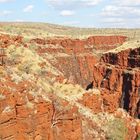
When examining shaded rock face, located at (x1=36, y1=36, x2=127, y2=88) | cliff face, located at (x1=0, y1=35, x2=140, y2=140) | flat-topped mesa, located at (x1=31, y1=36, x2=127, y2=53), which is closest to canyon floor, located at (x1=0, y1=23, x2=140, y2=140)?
cliff face, located at (x1=0, y1=35, x2=140, y2=140)

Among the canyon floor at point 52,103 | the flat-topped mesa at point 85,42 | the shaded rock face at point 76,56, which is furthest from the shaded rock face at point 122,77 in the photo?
the flat-topped mesa at point 85,42

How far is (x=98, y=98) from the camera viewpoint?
3334 centimetres

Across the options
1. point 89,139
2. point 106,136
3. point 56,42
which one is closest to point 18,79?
point 89,139

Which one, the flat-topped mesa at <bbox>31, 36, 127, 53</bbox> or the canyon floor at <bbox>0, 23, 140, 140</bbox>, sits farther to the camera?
the flat-topped mesa at <bbox>31, 36, 127, 53</bbox>

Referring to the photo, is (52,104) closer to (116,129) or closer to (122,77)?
(116,129)

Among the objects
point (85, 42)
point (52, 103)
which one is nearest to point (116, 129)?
point (52, 103)

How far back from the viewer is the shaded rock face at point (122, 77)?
6047 centimetres

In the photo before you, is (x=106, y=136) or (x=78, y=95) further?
(x=78, y=95)

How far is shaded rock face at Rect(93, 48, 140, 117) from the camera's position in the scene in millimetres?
60469

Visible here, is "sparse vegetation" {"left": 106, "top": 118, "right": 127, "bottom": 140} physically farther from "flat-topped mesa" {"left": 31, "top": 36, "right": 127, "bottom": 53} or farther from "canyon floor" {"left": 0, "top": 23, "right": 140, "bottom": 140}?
"flat-topped mesa" {"left": 31, "top": 36, "right": 127, "bottom": 53}

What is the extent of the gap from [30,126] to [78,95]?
1363 cm

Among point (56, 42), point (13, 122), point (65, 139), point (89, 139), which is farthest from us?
point (56, 42)

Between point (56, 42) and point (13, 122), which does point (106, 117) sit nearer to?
point (13, 122)

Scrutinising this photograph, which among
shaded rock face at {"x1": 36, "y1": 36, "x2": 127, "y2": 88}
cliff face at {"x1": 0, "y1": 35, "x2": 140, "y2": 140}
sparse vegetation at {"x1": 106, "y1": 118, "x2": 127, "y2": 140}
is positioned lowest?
shaded rock face at {"x1": 36, "y1": 36, "x2": 127, "y2": 88}
